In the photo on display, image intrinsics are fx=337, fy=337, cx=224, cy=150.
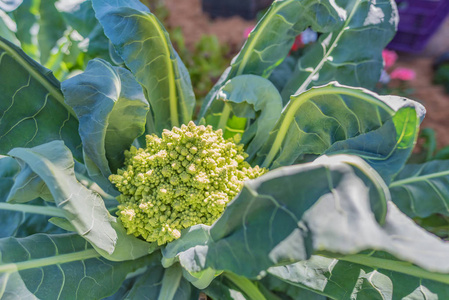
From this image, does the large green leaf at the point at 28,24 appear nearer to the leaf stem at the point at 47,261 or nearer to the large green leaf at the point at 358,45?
the leaf stem at the point at 47,261

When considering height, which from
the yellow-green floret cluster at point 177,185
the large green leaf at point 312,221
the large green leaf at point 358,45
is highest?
the large green leaf at point 358,45

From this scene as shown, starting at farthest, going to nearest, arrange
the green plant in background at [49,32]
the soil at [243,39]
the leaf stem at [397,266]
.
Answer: the soil at [243,39], the green plant in background at [49,32], the leaf stem at [397,266]

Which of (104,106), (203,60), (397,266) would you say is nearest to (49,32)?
(104,106)

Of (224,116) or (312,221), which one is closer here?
(312,221)

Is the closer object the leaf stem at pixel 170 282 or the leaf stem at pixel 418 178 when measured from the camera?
the leaf stem at pixel 170 282

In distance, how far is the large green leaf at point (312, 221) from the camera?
1.86 feet

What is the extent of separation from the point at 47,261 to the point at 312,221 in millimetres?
678

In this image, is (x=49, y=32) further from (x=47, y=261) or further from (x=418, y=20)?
(x=418, y=20)

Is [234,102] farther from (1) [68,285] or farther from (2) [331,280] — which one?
(1) [68,285]

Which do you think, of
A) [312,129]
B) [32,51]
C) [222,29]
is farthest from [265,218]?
[222,29]

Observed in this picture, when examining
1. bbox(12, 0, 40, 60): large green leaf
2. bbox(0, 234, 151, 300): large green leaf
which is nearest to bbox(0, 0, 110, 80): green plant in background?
bbox(12, 0, 40, 60): large green leaf

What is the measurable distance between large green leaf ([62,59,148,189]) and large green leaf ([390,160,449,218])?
923 millimetres

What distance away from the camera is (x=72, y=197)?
29.2 inches

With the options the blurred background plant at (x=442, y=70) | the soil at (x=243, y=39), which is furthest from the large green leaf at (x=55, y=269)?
the blurred background plant at (x=442, y=70)
